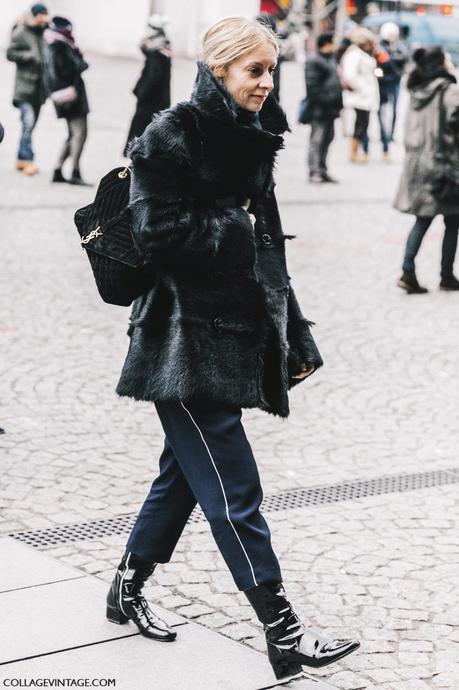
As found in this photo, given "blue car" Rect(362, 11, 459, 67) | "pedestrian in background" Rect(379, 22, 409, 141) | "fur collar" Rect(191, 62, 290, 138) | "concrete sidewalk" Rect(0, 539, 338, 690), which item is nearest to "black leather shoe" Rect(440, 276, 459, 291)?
"concrete sidewalk" Rect(0, 539, 338, 690)

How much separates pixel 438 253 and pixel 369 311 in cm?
319

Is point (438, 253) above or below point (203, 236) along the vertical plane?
below

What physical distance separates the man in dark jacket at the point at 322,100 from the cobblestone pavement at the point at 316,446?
15.8ft

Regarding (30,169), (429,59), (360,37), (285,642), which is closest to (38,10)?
(30,169)

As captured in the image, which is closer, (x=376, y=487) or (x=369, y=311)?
(x=376, y=487)

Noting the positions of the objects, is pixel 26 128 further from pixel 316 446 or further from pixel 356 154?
pixel 316 446

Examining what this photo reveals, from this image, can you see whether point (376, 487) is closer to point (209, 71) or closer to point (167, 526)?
point (167, 526)

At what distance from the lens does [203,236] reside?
3518 mm

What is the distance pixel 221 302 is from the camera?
3598mm

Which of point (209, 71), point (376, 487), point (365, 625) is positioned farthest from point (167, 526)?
point (376, 487)

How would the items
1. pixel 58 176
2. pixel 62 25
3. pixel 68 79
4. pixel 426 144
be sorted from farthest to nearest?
pixel 58 176 < pixel 68 79 < pixel 62 25 < pixel 426 144

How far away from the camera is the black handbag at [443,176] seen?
9.66m

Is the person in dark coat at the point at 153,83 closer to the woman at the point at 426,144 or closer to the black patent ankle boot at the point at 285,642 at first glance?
the woman at the point at 426,144

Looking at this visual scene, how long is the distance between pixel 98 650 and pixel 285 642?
1.81 ft
